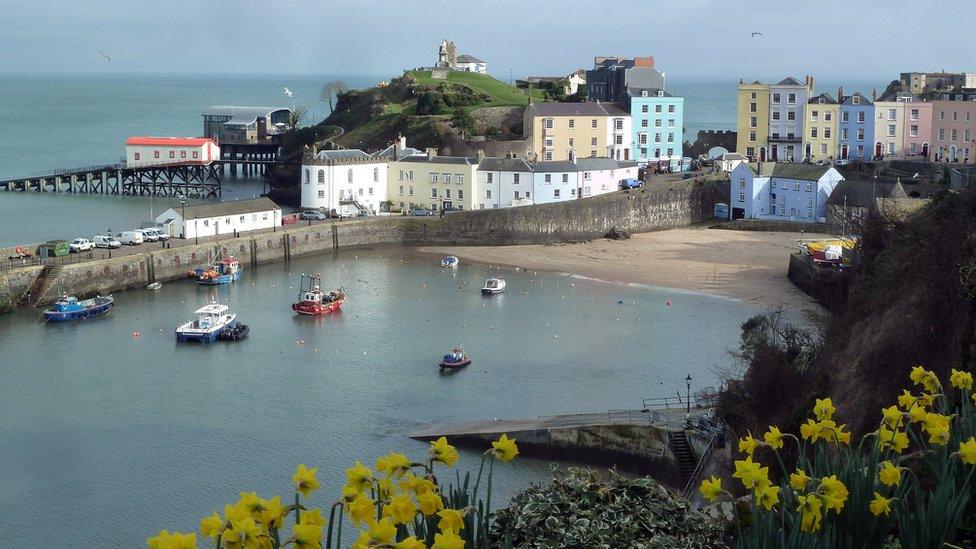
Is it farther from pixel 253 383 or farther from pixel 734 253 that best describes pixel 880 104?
pixel 253 383

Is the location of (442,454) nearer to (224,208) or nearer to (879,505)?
(879,505)

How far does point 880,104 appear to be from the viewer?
40656mm

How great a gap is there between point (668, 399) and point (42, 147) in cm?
5574

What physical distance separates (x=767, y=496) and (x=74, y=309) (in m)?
22.0

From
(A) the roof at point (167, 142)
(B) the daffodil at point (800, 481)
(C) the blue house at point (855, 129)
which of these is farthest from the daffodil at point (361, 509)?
(A) the roof at point (167, 142)

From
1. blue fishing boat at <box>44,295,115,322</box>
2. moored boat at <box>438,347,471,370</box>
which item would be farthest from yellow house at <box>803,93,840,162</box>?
blue fishing boat at <box>44,295,115,322</box>

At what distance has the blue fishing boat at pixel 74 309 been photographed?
25.8 meters

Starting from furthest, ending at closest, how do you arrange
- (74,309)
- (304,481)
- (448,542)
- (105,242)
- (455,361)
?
(105,242) → (74,309) → (455,361) → (304,481) → (448,542)

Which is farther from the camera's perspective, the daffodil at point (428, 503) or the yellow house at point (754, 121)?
the yellow house at point (754, 121)

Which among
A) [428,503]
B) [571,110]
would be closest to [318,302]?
[571,110]

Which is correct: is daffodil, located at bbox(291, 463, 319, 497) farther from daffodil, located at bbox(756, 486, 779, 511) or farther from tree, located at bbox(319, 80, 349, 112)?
tree, located at bbox(319, 80, 349, 112)

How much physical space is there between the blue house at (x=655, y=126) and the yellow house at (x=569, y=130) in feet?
3.51

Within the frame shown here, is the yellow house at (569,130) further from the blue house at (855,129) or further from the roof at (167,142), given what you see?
the roof at (167,142)

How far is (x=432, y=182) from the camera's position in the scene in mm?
38750
